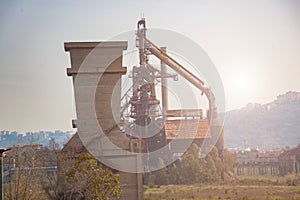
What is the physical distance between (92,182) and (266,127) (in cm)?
5524

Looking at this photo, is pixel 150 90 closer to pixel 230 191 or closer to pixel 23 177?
pixel 230 191

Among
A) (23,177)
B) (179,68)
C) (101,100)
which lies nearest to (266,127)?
(179,68)

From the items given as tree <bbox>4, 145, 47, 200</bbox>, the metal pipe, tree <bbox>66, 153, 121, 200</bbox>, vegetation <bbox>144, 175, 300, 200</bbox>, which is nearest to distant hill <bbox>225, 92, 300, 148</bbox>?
the metal pipe

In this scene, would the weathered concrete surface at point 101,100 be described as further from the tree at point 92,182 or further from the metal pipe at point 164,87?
the metal pipe at point 164,87

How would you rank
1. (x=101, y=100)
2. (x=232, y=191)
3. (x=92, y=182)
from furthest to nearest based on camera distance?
1. (x=232, y=191)
2. (x=101, y=100)
3. (x=92, y=182)

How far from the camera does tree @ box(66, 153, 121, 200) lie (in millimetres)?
9445

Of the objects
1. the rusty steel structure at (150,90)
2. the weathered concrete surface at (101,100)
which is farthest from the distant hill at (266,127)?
the weathered concrete surface at (101,100)

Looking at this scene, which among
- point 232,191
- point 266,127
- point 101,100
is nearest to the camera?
point 101,100

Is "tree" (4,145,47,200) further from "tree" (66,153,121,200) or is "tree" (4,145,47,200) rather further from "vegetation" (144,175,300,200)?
"vegetation" (144,175,300,200)

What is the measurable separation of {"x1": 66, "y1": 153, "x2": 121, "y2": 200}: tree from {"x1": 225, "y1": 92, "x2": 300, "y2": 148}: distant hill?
46816 millimetres

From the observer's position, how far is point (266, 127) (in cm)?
6184

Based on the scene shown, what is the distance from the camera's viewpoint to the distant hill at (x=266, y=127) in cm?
5622

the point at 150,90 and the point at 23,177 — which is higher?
the point at 150,90

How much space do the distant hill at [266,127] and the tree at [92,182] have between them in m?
46.8
